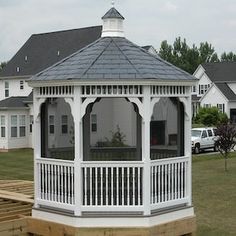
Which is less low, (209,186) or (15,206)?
(15,206)

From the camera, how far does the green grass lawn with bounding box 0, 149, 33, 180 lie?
23248 millimetres

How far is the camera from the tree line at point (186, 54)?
107562 mm

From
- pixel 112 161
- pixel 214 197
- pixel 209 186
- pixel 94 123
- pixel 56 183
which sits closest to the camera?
pixel 112 161

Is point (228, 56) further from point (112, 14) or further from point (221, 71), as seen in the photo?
point (112, 14)

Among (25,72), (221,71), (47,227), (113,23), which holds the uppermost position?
(221,71)

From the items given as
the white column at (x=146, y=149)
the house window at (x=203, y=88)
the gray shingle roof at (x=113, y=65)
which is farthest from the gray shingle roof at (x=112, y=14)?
the house window at (x=203, y=88)

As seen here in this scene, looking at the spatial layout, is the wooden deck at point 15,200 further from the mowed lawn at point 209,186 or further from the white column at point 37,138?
the mowed lawn at point 209,186

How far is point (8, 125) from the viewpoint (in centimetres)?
3691

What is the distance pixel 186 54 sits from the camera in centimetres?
10794

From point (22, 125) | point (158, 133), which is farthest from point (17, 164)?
point (158, 133)

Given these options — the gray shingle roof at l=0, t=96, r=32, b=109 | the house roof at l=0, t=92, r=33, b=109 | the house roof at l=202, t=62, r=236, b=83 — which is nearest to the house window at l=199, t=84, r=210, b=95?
the house roof at l=202, t=62, r=236, b=83

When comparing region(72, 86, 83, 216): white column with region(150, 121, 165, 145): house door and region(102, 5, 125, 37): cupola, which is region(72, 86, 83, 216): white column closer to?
region(102, 5, 125, 37): cupola

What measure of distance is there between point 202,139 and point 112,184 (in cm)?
2552

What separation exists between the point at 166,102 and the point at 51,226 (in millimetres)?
3935
